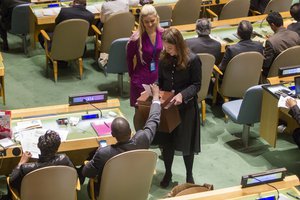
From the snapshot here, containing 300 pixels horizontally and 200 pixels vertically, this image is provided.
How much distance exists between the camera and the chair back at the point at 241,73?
248 inches

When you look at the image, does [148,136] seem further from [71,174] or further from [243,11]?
[243,11]

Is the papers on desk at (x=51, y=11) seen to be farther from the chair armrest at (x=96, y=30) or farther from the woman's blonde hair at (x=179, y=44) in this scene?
the woman's blonde hair at (x=179, y=44)

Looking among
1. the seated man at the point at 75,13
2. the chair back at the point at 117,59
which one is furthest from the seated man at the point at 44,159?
the seated man at the point at 75,13

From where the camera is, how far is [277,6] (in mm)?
8602

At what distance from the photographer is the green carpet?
5.76m

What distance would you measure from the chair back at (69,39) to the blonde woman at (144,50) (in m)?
1.39

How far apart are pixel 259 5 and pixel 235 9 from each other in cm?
84

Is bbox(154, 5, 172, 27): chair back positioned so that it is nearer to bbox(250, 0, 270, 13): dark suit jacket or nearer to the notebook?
bbox(250, 0, 270, 13): dark suit jacket

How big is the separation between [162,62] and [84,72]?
9.51ft

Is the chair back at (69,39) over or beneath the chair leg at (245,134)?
over

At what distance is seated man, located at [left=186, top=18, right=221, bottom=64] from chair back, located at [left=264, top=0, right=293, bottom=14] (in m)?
2.35

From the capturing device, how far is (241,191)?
13.8 feet

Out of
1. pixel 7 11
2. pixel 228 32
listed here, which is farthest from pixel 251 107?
pixel 7 11

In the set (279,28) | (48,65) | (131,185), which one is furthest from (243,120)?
(48,65)
